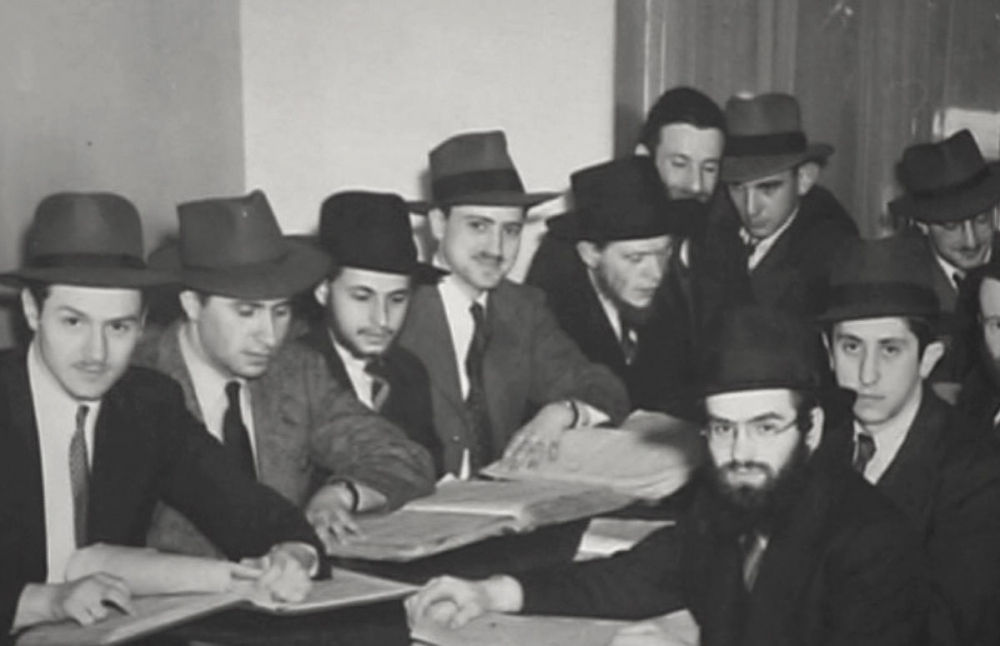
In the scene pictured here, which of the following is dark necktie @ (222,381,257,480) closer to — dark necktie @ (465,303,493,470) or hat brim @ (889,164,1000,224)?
dark necktie @ (465,303,493,470)

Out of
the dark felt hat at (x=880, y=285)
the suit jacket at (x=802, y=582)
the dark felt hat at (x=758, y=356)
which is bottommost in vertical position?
the suit jacket at (x=802, y=582)

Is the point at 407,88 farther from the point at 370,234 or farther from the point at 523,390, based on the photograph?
the point at 370,234

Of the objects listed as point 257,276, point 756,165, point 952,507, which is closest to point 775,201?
point 756,165

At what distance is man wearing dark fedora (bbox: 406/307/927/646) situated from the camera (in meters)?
2.80

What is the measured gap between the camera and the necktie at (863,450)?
3.54 m

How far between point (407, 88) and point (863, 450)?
2564 mm

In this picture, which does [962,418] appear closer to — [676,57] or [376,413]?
[376,413]

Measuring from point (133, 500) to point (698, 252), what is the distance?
7.59ft

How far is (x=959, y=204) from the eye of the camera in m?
5.22

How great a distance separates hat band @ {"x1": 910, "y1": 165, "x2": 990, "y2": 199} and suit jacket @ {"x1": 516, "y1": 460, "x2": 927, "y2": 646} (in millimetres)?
2589

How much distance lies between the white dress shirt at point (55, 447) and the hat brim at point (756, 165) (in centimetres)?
273

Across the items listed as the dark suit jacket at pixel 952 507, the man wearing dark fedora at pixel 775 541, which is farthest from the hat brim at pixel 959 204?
the man wearing dark fedora at pixel 775 541

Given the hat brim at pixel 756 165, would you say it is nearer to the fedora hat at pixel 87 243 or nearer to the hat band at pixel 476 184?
the hat band at pixel 476 184

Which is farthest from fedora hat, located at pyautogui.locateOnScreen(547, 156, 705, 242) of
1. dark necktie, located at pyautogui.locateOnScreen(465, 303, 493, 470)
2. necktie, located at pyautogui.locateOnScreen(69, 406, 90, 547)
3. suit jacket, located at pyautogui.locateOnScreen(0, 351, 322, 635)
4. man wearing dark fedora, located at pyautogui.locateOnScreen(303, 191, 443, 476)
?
necktie, located at pyautogui.locateOnScreen(69, 406, 90, 547)
